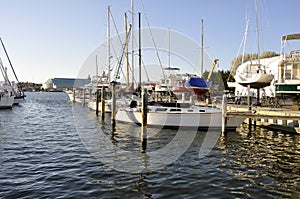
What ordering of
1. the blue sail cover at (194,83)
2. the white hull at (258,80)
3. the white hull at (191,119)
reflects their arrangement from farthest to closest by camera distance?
the blue sail cover at (194,83)
the white hull at (258,80)
the white hull at (191,119)

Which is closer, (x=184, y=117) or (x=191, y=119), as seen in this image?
(x=191, y=119)

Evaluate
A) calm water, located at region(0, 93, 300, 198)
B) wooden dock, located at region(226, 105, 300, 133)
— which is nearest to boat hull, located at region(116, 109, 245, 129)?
wooden dock, located at region(226, 105, 300, 133)

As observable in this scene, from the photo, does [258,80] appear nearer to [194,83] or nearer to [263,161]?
[194,83]

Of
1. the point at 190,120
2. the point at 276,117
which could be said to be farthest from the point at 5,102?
the point at 276,117

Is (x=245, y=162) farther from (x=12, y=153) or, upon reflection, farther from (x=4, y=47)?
(x=4, y=47)

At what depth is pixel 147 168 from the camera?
12438 millimetres

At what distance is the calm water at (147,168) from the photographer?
385 inches

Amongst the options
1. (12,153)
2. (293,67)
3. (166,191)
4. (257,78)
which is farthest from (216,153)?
(293,67)

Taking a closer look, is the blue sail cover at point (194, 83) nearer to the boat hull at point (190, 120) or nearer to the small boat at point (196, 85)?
the small boat at point (196, 85)

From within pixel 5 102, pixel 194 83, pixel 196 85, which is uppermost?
pixel 194 83

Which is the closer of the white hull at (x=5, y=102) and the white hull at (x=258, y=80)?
the white hull at (x=258, y=80)

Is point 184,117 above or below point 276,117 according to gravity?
below

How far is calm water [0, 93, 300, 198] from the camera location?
32.1ft

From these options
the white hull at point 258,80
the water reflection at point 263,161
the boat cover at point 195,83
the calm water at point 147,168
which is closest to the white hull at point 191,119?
the water reflection at point 263,161
